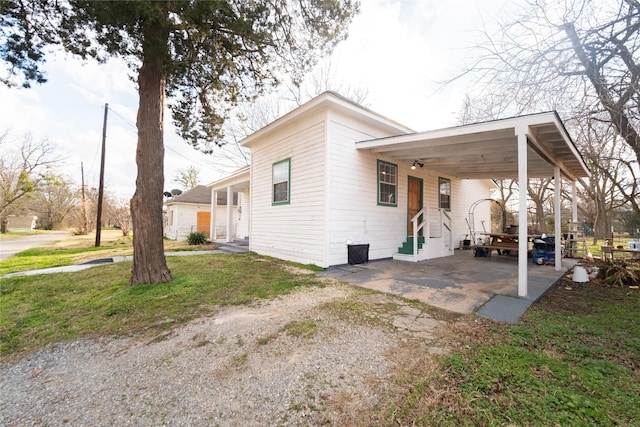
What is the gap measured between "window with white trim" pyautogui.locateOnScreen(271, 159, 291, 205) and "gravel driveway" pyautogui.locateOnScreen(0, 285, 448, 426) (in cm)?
471

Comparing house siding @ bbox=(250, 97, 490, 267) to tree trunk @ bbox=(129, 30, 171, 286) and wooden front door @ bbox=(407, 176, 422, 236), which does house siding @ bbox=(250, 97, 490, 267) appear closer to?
wooden front door @ bbox=(407, 176, 422, 236)

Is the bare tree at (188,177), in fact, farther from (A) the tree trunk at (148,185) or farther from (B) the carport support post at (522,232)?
(B) the carport support post at (522,232)

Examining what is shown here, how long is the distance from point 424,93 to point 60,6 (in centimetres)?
731

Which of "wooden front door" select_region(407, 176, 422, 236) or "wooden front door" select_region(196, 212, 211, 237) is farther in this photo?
"wooden front door" select_region(196, 212, 211, 237)

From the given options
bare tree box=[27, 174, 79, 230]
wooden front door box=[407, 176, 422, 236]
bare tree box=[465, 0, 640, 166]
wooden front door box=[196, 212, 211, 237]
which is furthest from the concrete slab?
bare tree box=[27, 174, 79, 230]

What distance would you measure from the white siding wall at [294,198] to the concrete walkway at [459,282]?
1.17 meters

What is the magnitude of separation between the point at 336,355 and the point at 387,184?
590cm

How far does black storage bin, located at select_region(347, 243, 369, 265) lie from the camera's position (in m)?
6.51

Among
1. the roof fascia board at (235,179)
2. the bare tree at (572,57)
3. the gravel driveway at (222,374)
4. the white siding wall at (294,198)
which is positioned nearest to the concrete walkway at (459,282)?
the gravel driveway at (222,374)

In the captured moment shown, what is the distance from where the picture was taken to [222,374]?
212cm

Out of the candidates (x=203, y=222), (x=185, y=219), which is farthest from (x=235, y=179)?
(x=185, y=219)

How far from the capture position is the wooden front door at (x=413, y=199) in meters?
8.30

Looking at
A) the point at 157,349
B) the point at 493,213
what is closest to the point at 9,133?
the point at 157,349

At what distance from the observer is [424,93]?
652 cm
